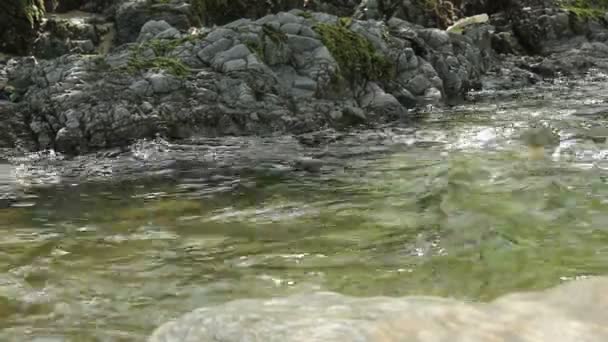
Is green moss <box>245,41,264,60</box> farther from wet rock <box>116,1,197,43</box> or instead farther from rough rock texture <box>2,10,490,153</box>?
wet rock <box>116,1,197,43</box>

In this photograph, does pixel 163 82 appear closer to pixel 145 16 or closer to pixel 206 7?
pixel 145 16

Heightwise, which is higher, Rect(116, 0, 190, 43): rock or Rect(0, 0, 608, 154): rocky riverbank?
Rect(116, 0, 190, 43): rock

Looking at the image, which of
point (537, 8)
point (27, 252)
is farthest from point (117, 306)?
Answer: point (537, 8)

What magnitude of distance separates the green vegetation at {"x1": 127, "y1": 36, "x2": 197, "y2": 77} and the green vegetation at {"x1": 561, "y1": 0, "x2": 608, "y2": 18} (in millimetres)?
19806

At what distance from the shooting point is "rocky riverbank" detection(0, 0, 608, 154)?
456 inches

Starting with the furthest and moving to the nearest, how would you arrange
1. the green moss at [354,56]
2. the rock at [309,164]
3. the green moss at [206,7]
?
the green moss at [206,7]
the green moss at [354,56]
the rock at [309,164]

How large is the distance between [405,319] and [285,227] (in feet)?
8.56

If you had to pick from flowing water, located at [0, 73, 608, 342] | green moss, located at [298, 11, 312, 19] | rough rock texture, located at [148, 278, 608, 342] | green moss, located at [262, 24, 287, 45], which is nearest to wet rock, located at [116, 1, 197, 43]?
green moss, located at [298, 11, 312, 19]

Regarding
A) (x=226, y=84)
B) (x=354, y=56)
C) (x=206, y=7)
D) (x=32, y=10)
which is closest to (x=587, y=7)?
(x=206, y=7)

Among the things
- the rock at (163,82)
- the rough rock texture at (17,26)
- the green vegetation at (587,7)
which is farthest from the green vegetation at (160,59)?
the green vegetation at (587,7)

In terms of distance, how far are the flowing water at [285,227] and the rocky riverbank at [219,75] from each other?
49.7 inches

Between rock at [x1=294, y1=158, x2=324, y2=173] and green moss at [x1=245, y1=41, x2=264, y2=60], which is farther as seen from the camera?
green moss at [x1=245, y1=41, x2=264, y2=60]

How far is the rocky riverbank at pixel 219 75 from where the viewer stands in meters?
11.6

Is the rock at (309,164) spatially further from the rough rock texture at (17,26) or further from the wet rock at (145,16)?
the rough rock texture at (17,26)
